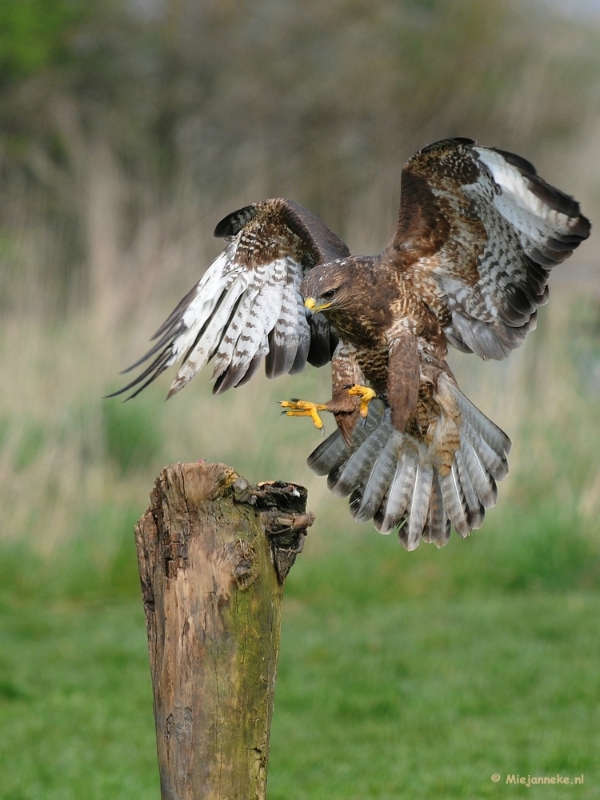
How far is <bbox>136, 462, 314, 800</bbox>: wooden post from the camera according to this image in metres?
2.83

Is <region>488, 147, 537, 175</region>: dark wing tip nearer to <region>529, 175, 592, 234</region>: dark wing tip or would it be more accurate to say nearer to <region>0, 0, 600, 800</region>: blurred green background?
<region>529, 175, 592, 234</region>: dark wing tip

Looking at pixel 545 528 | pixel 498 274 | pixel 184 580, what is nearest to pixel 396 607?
pixel 545 528

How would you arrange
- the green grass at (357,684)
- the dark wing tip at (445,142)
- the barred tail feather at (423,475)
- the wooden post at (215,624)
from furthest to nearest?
the green grass at (357,684) < the barred tail feather at (423,475) < the dark wing tip at (445,142) < the wooden post at (215,624)

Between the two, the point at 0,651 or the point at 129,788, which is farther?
the point at 0,651

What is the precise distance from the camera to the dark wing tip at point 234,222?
4.72 metres

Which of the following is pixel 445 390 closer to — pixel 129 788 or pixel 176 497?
pixel 176 497

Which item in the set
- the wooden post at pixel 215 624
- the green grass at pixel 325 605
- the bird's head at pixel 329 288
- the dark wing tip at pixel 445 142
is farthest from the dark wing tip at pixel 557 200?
the green grass at pixel 325 605

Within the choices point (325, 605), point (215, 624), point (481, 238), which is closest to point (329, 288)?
point (481, 238)

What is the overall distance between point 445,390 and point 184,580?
1886mm

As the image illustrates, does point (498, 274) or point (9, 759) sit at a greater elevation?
point (498, 274)

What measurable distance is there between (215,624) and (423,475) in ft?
6.23

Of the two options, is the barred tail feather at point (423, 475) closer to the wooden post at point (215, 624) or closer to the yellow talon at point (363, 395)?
the yellow talon at point (363, 395)

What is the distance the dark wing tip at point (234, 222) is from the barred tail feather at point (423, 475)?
3.41ft

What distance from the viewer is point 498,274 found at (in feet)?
14.5
